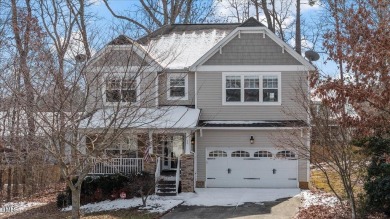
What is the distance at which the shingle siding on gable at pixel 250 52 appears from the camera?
2098 centimetres

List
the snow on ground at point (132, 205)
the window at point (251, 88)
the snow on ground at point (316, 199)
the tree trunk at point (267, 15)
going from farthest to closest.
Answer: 1. the tree trunk at point (267, 15)
2. the window at point (251, 88)
3. the snow on ground at point (132, 205)
4. the snow on ground at point (316, 199)

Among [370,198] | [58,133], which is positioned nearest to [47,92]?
[58,133]

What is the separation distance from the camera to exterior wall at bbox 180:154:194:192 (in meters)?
19.4

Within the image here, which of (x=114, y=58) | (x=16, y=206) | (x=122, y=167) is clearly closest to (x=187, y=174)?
(x=122, y=167)

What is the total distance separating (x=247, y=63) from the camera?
2103 centimetres

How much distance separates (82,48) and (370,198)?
9.64 metres

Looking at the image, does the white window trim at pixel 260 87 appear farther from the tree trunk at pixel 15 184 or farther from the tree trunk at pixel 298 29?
the tree trunk at pixel 298 29

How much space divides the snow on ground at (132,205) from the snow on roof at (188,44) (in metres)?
6.65

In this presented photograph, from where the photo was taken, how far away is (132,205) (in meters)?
17.2

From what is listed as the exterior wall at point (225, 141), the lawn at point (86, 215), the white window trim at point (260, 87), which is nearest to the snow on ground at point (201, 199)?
the lawn at point (86, 215)

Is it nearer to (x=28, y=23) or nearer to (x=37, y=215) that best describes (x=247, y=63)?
(x=28, y=23)

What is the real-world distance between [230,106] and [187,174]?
391 cm

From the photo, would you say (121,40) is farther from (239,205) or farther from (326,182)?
(326,182)

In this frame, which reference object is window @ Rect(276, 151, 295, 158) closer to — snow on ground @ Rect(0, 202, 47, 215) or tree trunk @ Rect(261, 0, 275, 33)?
snow on ground @ Rect(0, 202, 47, 215)
